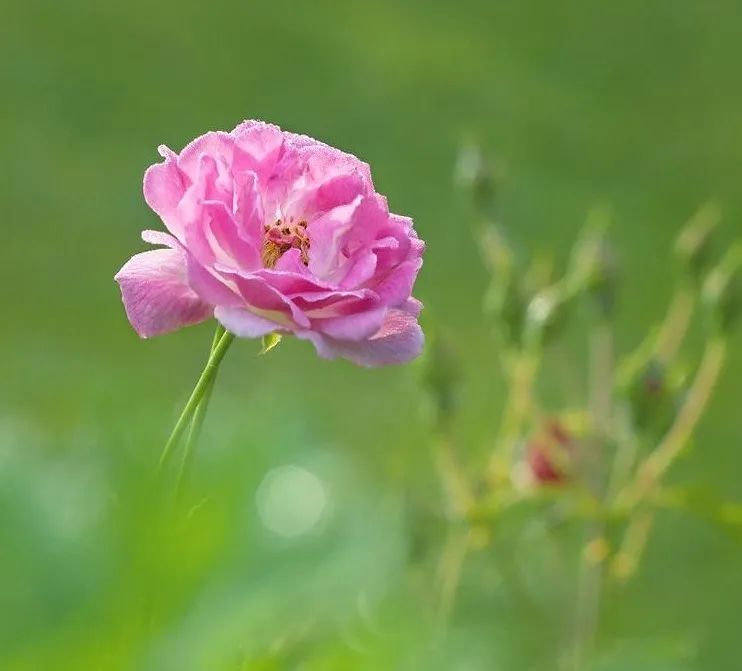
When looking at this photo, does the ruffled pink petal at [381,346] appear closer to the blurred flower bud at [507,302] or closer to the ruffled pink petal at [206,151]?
the ruffled pink petal at [206,151]

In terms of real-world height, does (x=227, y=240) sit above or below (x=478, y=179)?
below

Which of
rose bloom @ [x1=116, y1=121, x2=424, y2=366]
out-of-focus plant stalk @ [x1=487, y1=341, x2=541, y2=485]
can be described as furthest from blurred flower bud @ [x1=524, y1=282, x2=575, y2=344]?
rose bloom @ [x1=116, y1=121, x2=424, y2=366]

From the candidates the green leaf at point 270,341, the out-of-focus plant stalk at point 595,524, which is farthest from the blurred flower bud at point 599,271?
the green leaf at point 270,341

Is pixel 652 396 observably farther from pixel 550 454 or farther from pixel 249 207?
pixel 249 207

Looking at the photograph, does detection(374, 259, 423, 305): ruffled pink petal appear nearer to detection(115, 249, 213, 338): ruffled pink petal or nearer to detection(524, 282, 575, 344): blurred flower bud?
detection(115, 249, 213, 338): ruffled pink petal

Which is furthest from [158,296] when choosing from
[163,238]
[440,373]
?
[440,373]
